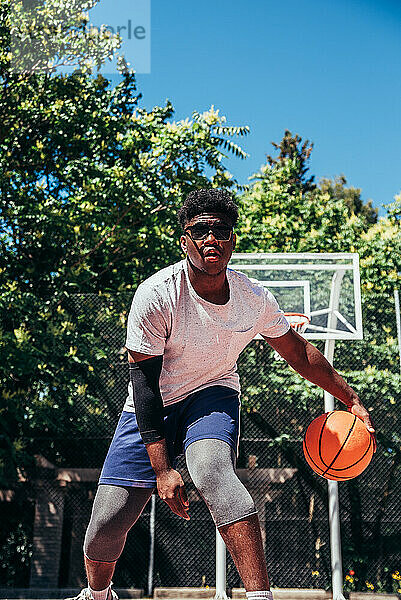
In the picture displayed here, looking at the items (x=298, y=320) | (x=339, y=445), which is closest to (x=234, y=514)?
(x=339, y=445)

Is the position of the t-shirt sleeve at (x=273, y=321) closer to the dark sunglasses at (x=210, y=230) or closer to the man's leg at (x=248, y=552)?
the dark sunglasses at (x=210, y=230)

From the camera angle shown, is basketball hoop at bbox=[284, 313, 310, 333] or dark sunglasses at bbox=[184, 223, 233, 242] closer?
dark sunglasses at bbox=[184, 223, 233, 242]

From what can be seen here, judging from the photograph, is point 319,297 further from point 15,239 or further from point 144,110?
point 144,110

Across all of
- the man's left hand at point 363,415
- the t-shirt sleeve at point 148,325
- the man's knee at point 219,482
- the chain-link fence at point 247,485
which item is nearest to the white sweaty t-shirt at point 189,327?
the t-shirt sleeve at point 148,325

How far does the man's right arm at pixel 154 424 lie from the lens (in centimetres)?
221

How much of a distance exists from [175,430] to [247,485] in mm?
4225

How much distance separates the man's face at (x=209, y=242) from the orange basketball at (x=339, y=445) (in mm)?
930

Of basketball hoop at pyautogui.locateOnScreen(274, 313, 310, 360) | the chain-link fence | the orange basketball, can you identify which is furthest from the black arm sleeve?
the chain-link fence

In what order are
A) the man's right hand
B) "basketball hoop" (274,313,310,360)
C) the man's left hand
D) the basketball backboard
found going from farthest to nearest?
the basketball backboard → "basketball hoop" (274,313,310,360) → the man's left hand → the man's right hand

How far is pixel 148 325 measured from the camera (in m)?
2.32

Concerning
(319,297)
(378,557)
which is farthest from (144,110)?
(378,557)

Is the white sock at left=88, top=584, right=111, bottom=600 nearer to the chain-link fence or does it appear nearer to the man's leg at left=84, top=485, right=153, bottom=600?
the man's leg at left=84, top=485, right=153, bottom=600

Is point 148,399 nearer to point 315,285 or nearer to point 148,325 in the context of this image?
point 148,325

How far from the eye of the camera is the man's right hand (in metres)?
2.20
